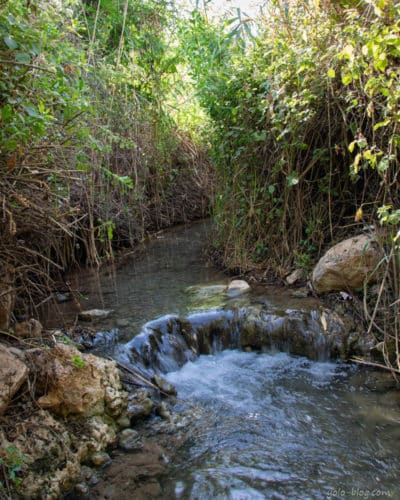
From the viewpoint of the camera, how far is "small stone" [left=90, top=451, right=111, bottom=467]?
260 cm

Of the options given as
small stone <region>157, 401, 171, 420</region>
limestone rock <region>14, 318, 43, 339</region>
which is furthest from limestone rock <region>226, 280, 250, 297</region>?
limestone rock <region>14, 318, 43, 339</region>

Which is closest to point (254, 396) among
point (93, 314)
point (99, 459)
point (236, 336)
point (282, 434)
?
point (282, 434)

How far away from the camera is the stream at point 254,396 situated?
2.49m

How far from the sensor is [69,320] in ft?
14.0

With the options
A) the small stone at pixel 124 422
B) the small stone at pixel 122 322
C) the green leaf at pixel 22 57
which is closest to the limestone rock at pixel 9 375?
the small stone at pixel 124 422

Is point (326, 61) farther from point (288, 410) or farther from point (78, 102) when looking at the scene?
point (288, 410)

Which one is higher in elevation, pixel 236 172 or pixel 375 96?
pixel 375 96

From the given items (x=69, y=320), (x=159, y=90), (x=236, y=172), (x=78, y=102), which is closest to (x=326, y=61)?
(x=236, y=172)

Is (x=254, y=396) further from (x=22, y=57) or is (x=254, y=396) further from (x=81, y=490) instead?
(x=22, y=57)

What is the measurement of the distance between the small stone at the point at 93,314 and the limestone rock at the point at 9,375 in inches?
62.2

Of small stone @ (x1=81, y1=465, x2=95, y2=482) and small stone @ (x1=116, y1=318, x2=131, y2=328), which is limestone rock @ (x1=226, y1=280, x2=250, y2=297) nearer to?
small stone @ (x1=116, y1=318, x2=131, y2=328)

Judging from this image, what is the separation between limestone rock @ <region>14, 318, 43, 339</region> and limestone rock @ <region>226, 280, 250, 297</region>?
216cm

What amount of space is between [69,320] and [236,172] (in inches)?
102

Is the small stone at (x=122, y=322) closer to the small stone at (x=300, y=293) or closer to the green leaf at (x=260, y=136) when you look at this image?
the small stone at (x=300, y=293)
